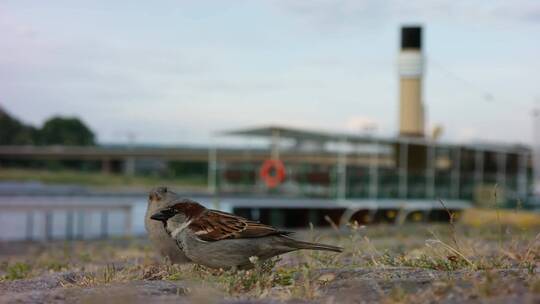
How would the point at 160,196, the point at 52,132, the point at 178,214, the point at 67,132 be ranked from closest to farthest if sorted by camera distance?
the point at 178,214, the point at 160,196, the point at 52,132, the point at 67,132

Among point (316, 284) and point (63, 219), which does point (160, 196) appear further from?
point (63, 219)

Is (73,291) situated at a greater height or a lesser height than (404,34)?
lesser

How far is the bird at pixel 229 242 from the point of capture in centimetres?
541

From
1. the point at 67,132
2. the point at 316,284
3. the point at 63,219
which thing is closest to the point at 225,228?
the point at 316,284

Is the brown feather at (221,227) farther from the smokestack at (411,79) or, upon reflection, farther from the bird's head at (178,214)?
the smokestack at (411,79)

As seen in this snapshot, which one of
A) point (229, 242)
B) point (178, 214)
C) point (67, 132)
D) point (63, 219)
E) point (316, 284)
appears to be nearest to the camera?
point (316, 284)

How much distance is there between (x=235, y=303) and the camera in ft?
13.6

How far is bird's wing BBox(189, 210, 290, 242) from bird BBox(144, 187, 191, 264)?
24.3 inches

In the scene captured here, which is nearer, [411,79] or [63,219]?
[63,219]

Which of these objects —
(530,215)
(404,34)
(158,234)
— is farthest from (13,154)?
(158,234)

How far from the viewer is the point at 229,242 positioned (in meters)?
5.41

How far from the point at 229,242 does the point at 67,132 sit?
47404 millimetres

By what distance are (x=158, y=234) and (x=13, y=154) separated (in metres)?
63.6

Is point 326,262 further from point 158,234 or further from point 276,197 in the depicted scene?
point 276,197
